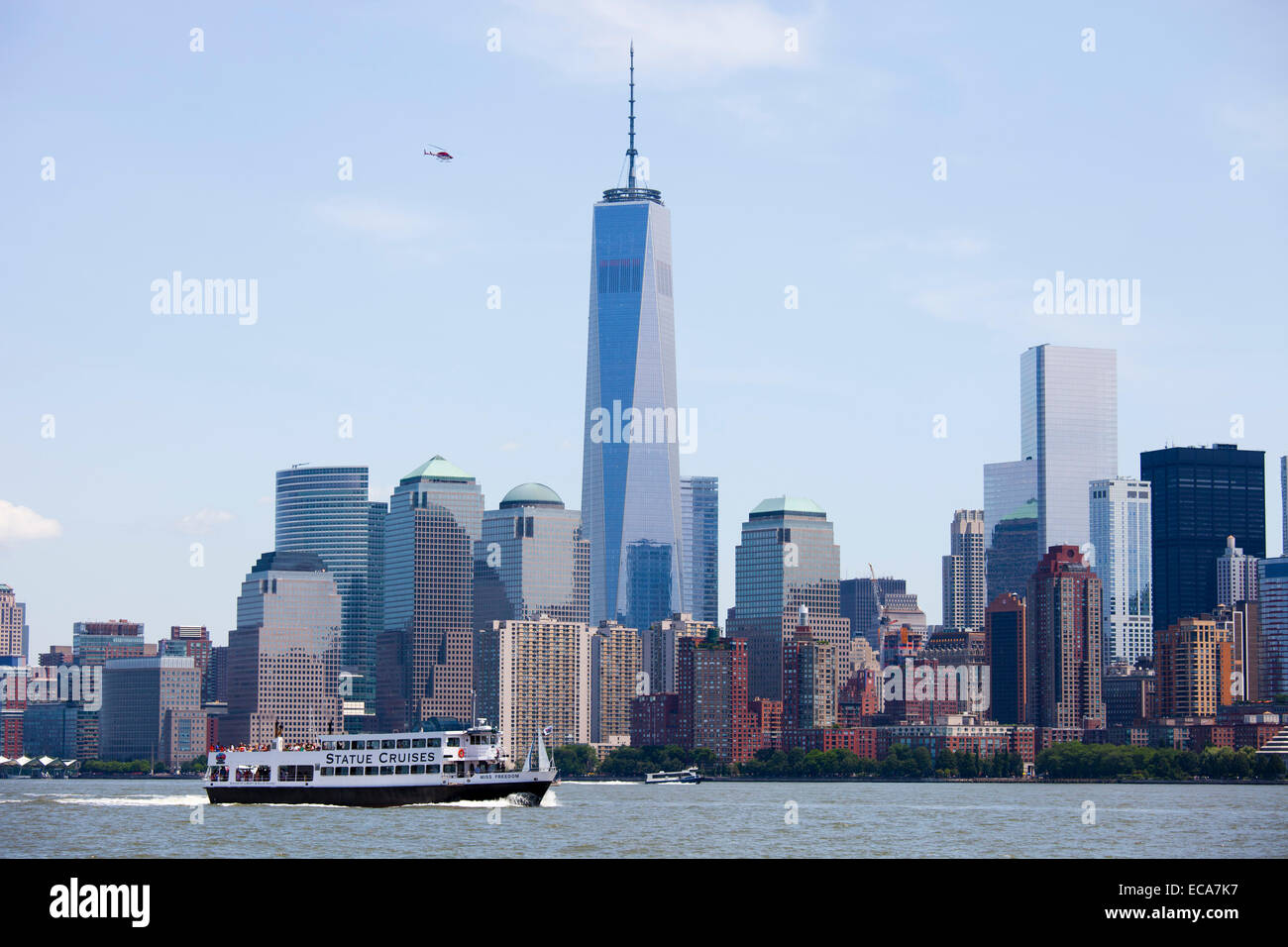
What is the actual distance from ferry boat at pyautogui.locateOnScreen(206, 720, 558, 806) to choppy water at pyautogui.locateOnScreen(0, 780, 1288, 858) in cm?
131

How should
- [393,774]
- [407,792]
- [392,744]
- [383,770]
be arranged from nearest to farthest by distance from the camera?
1. [407,792]
2. [393,774]
3. [383,770]
4. [392,744]

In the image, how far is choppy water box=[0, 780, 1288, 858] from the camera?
9688 cm

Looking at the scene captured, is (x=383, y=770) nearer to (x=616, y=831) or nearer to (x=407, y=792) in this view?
(x=407, y=792)

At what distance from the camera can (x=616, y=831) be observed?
121 m

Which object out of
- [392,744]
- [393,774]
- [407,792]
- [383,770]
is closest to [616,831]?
[407,792]

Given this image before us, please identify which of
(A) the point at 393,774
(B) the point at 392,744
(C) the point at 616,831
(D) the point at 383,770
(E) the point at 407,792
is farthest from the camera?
(B) the point at 392,744

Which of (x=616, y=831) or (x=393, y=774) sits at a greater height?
(x=393, y=774)

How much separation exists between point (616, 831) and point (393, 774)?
2686 cm

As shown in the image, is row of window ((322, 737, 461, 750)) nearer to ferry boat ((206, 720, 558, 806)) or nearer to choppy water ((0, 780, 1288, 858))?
ferry boat ((206, 720, 558, 806))

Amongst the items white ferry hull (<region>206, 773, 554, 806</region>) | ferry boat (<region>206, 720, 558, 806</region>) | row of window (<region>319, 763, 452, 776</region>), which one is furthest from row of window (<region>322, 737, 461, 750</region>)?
white ferry hull (<region>206, 773, 554, 806</region>)
